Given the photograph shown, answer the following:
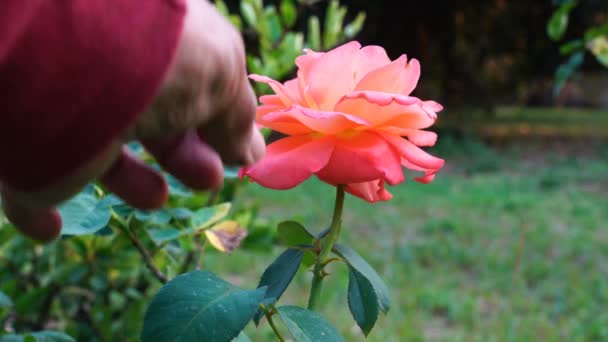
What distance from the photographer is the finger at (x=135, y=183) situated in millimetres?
349

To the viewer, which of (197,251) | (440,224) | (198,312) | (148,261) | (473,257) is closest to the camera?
(198,312)

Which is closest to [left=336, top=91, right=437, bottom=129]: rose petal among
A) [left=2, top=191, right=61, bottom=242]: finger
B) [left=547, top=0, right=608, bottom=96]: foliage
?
[left=2, top=191, right=61, bottom=242]: finger

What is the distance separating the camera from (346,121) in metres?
0.47

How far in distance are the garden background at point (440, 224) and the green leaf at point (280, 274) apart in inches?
6.1

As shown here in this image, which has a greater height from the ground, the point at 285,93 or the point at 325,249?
the point at 285,93

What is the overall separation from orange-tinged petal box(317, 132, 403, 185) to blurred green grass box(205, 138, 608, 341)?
25.0 inches

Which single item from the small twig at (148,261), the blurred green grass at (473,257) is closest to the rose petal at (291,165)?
the small twig at (148,261)

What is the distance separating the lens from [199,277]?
1.59ft

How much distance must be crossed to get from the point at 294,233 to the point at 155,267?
181mm

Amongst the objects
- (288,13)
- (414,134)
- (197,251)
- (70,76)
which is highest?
(70,76)

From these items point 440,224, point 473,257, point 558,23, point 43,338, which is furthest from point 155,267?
point 440,224

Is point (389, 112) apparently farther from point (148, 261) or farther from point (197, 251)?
point (197, 251)

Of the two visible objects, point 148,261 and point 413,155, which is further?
point 148,261

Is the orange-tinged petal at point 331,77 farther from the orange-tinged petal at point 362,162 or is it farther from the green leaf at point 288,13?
the green leaf at point 288,13
